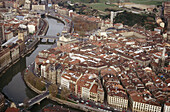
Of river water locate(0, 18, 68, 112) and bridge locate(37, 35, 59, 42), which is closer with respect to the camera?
river water locate(0, 18, 68, 112)

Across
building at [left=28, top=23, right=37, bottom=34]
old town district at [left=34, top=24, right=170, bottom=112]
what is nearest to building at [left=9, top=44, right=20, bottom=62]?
old town district at [left=34, top=24, right=170, bottom=112]

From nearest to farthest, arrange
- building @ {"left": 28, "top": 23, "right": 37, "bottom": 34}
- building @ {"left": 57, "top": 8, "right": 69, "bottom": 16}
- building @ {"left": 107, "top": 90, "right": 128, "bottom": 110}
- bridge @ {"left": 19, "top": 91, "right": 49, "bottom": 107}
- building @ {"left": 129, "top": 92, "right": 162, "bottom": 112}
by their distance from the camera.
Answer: building @ {"left": 129, "top": 92, "right": 162, "bottom": 112} < building @ {"left": 107, "top": 90, "right": 128, "bottom": 110} < bridge @ {"left": 19, "top": 91, "right": 49, "bottom": 107} < building @ {"left": 28, "top": 23, "right": 37, "bottom": 34} < building @ {"left": 57, "top": 8, "right": 69, "bottom": 16}

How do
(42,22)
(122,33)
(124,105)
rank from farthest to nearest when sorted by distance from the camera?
(42,22), (122,33), (124,105)

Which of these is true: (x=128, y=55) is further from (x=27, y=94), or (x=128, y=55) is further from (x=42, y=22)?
(x=42, y=22)

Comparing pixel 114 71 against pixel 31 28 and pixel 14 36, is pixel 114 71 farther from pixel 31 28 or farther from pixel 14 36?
pixel 31 28

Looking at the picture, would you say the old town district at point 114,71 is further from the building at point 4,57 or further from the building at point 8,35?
the building at point 8,35

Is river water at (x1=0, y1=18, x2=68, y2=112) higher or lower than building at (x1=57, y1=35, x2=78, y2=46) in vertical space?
lower

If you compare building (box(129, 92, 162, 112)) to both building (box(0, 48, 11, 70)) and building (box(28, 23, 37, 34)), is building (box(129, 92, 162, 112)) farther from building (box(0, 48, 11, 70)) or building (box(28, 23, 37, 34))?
building (box(28, 23, 37, 34))

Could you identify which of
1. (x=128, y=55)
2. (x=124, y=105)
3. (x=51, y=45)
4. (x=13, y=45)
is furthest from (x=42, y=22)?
(x=124, y=105)

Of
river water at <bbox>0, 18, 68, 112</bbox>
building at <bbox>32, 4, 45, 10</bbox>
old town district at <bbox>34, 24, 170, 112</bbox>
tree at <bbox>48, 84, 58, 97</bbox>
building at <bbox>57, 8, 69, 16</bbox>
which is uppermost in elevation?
building at <bbox>32, 4, 45, 10</bbox>
